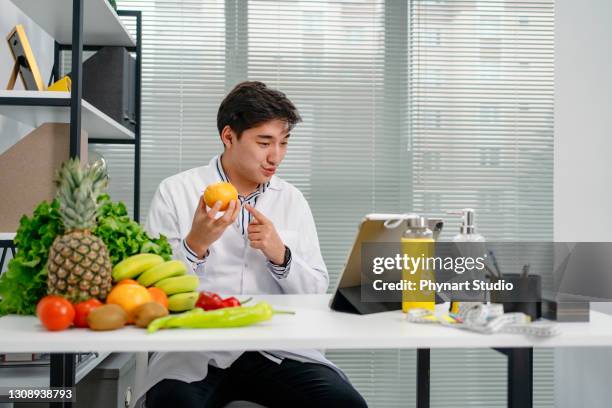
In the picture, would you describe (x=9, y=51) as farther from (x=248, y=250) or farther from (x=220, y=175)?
(x=248, y=250)

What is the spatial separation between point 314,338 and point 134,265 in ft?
1.37

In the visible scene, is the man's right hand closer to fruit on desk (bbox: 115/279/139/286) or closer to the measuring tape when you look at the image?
fruit on desk (bbox: 115/279/139/286)

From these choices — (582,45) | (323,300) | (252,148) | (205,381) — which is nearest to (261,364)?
(205,381)

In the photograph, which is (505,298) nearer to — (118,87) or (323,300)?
(323,300)

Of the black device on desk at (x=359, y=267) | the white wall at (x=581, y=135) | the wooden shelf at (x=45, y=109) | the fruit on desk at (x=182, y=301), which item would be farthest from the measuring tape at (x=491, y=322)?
the white wall at (x=581, y=135)

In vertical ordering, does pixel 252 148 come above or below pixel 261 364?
above

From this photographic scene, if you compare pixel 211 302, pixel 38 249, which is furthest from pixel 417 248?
pixel 38 249

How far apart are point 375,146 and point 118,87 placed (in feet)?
4.38

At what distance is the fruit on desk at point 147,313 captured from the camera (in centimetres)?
114

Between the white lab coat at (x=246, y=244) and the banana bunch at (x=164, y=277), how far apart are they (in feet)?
1.64

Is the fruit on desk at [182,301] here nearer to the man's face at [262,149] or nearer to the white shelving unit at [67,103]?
the white shelving unit at [67,103]

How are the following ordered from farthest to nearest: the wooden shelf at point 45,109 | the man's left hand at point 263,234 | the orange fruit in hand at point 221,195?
the wooden shelf at point 45,109, the man's left hand at point 263,234, the orange fruit in hand at point 221,195

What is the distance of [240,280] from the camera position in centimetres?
204

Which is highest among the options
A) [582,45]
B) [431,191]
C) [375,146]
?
[582,45]
